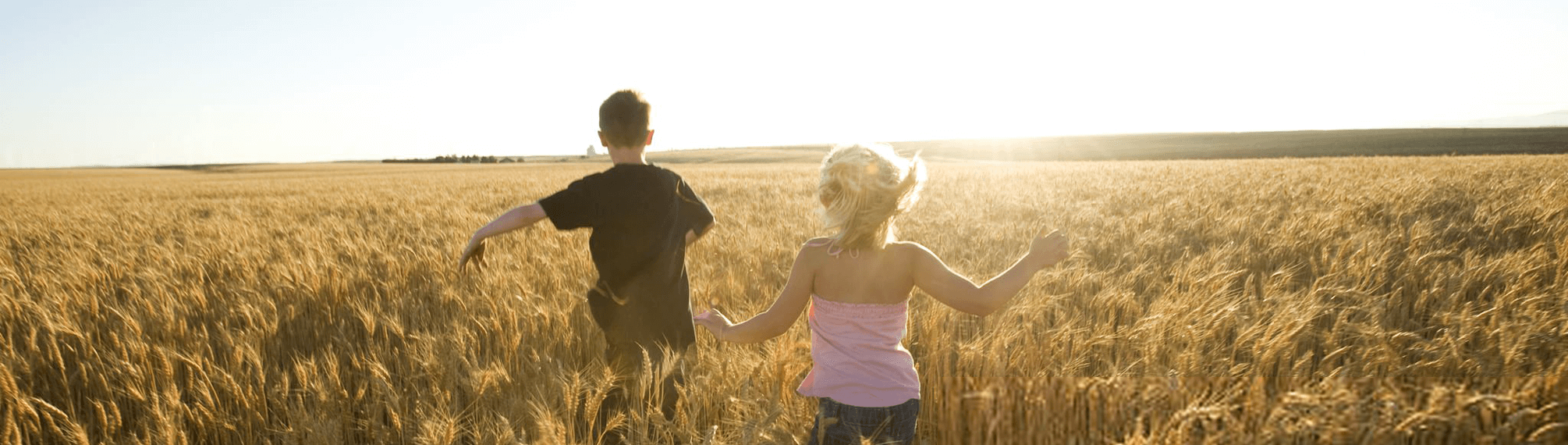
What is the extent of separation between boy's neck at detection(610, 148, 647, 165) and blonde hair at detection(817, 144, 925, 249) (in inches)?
32.1

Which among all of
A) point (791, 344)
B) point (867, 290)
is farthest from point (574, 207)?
point (867, 290)

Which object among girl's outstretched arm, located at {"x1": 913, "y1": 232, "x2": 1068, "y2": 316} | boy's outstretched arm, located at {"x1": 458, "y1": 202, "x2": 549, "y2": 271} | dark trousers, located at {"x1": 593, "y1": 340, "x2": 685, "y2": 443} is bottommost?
dark trousers, located at {"x1": 593, "y1": 340, "x2": 685, "y2": 443}

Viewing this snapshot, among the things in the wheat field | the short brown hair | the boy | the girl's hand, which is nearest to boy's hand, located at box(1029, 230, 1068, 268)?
the wheat field

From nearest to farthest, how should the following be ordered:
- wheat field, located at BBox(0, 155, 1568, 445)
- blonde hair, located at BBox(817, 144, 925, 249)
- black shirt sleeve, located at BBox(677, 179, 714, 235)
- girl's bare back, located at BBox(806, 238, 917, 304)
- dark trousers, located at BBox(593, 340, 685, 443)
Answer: blonde hair, located at BBox(817, 144, 925, 249) < girl's bare back, located at BBox(806, 238, 917, 304) < wheat field, located at BBox(0, 155, 1568, 445) < dark trousers, located at BBox(593, 340, 685, 443) < black shirt sleeve, located at BBox(677, 179, 714, 235)

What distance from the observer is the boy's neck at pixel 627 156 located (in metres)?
2.14

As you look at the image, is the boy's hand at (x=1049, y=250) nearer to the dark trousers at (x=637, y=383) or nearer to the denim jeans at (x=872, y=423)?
the denim jeans at (x=872, y=423)

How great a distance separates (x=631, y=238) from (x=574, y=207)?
0.20 m

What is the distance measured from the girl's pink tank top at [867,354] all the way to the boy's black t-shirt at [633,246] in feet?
2.53

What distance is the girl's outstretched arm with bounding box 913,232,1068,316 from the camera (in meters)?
1.48

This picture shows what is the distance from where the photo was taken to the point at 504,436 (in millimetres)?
1503

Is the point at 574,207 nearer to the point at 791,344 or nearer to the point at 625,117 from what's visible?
the point at 625,117

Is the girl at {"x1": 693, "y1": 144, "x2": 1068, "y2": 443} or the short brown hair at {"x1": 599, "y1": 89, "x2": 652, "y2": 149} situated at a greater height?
the short brown hair at {"x1": 599, "y1": 89, "x2": 652, "y2": 149}

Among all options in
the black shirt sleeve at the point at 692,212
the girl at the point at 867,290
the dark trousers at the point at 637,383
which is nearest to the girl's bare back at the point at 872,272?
the girl at the point at 867,290

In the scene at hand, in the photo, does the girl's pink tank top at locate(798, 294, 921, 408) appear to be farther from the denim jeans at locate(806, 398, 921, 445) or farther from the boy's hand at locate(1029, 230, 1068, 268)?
the boy's hand at locate(1029, 230, 1068, 268)
